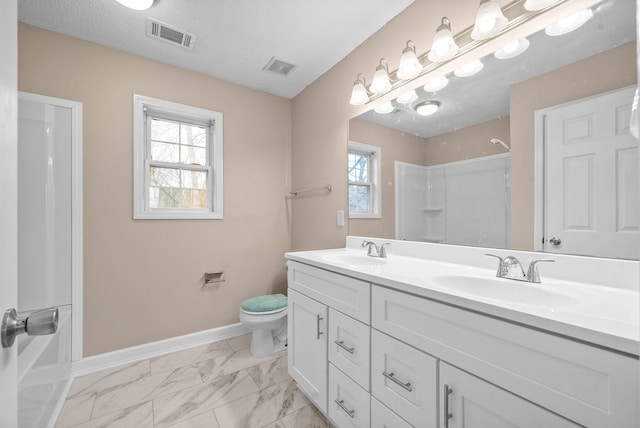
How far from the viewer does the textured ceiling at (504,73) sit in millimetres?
943

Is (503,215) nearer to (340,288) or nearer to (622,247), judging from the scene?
(622,247)

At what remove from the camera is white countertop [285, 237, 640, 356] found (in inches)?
22.1

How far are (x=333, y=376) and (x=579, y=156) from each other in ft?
4.50

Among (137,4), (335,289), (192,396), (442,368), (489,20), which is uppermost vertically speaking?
(137,4)

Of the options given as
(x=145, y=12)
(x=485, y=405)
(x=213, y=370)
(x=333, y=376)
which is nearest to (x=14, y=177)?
(x=485, y=405)

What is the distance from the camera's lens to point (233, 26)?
1796mm

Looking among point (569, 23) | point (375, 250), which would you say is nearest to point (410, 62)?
point (569, 23)

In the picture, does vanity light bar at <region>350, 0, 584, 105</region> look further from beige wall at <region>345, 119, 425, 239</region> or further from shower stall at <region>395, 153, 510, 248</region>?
shower stall at <region>395, 153, 510, 248</region>

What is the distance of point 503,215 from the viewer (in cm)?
124

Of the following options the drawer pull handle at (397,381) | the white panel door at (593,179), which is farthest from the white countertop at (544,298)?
the drawer pull handle at (397,381)

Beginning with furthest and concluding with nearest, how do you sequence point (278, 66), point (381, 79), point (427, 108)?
1. point (278, 66)
2. point (381, 79)
3. point (427, 108)

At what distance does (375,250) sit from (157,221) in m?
1.73

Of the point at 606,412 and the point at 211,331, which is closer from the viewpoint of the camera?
the point at 606,412

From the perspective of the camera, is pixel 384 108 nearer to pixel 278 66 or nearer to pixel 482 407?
pixel 278 66
